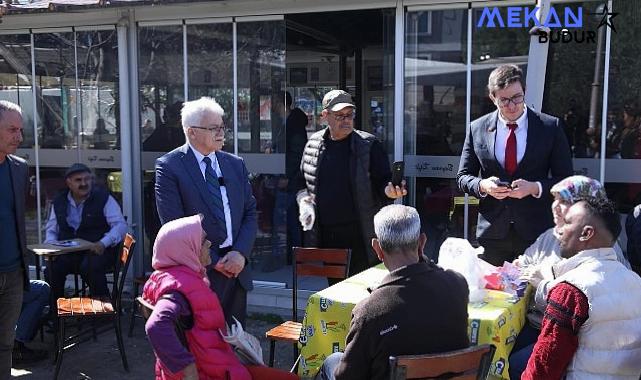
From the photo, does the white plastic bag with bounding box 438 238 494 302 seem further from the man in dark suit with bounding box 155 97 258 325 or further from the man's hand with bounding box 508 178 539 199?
the man in dark suit with bounding box 155 97 258 325

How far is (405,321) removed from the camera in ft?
7.30

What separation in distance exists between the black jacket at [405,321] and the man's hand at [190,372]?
61 centimetres

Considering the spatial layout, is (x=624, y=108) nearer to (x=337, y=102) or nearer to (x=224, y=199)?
(x=337, y=102)

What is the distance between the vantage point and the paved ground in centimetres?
447

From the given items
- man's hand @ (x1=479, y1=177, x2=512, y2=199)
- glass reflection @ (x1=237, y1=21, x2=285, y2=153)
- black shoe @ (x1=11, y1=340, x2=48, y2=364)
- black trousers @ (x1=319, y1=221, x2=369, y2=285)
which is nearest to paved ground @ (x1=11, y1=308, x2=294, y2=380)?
black shoe @ (x1=11, y1=340, x2=48, y2=364)

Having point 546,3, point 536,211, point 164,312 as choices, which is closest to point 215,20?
point 546,3

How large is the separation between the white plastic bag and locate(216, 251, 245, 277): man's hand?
41.8 inches

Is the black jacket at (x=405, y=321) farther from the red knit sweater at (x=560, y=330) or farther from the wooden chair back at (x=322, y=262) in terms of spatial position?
the wooden chair back at (x=322, y=262)

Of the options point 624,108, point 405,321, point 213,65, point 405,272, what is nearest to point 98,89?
point 213,65

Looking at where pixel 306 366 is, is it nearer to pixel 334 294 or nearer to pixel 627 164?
pixel 334 294

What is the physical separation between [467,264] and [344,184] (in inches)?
51.4

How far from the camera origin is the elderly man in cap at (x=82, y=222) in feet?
17.6

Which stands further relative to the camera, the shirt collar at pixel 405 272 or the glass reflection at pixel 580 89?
the glass reflection at pixel 580 89

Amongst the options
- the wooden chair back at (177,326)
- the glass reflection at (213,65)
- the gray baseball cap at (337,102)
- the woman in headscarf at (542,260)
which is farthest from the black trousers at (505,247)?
the glass reflection at (213,65)
